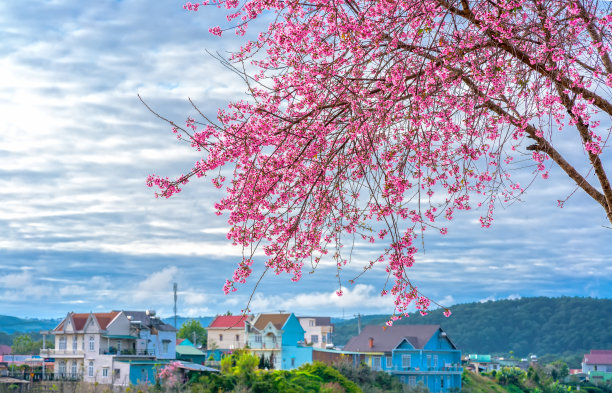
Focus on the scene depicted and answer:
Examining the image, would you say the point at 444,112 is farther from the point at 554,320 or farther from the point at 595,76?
the point at 554,320

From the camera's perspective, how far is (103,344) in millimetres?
51531

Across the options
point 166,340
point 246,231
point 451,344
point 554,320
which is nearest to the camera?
point 246,231

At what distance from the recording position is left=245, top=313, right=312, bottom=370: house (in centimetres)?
6166

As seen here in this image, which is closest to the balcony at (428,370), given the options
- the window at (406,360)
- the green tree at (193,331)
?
the window at (406,360)

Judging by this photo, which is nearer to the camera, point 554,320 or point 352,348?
point 352,348

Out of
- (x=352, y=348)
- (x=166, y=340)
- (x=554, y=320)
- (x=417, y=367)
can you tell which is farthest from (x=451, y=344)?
(x=554, y=320)

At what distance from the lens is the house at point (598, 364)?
86.8 metres

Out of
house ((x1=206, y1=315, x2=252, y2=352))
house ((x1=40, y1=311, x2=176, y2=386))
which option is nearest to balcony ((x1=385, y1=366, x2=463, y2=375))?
house ((x1=206, y1=315, x2=252, y2=352))

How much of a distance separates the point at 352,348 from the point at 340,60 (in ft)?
189

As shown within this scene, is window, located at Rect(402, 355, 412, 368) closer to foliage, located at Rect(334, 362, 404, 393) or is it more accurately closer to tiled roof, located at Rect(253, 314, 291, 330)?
foliage, located at Rect(334, 362, 404, 393)

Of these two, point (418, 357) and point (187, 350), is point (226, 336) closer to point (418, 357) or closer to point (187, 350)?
point (187, 350)

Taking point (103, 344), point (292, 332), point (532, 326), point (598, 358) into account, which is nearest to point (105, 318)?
point (103, 344)

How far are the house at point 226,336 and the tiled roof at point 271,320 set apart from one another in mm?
1295

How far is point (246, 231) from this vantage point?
7348 millimetres
